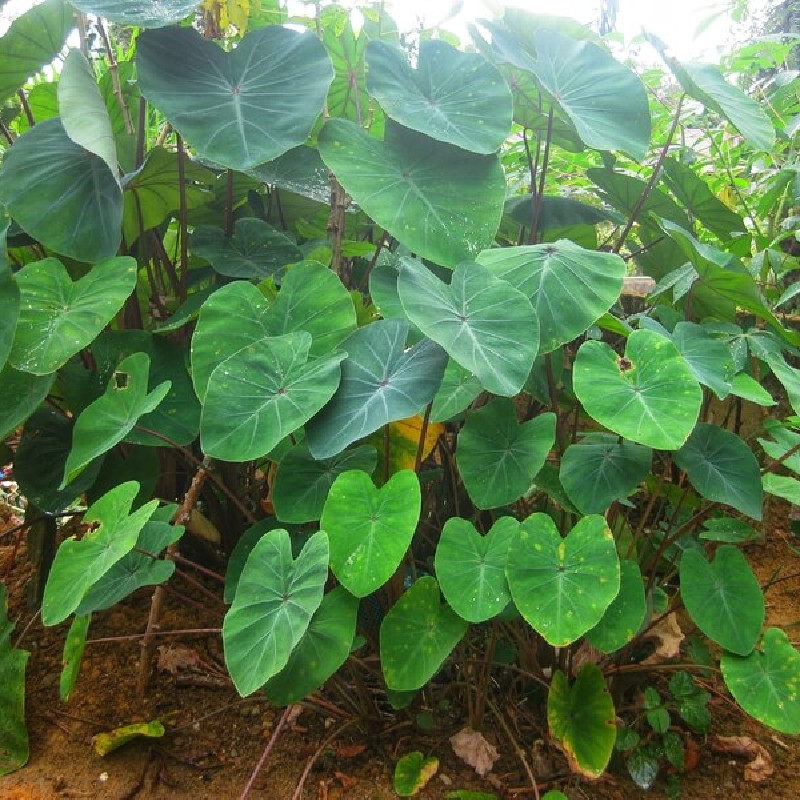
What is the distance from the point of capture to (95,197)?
1.19 m

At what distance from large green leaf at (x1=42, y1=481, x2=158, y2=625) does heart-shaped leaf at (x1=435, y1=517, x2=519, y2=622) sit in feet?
1.41

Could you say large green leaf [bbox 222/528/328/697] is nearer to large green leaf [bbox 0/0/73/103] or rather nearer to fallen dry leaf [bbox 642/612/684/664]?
fallen dry leaf [bbox 642/612/684/664]

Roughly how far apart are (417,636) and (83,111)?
101 cm

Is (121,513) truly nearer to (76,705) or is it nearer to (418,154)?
(76,705)

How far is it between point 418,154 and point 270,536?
0.69 metres

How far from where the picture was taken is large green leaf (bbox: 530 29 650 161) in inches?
45.8

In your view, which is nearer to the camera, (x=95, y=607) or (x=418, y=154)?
(x=95, y=607)

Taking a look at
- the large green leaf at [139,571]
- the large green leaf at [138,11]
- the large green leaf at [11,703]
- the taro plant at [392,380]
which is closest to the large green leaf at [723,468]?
the taro plant at [392,380]

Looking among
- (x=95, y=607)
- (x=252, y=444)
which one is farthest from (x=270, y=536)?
(x=95, y=607)

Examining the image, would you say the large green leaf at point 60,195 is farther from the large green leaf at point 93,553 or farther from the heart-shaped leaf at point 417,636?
the heart-shaped leaf at point 417,636

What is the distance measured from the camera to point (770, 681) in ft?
3.42

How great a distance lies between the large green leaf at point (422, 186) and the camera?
1051 mm

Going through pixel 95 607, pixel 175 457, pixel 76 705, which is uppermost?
pixel 95 607

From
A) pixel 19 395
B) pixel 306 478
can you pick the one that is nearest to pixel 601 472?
pixel 306 478
